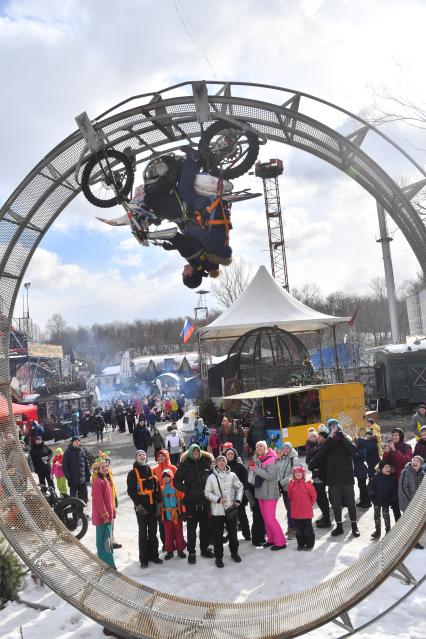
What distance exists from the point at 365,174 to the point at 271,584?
5.23 metres

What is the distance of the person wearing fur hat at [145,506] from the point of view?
847 centimetres

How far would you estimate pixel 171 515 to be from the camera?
863 centimetres

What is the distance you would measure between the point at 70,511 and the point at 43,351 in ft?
85.4

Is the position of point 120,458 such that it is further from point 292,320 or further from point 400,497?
point 400,497

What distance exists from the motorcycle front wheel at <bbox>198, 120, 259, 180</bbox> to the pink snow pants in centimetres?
508

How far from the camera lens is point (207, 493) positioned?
27.2 feet

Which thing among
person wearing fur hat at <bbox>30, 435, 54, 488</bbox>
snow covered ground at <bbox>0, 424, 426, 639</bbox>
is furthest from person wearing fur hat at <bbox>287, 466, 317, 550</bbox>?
person wearing fur hat at <bbox>30, 435, 54, 488</bbox>

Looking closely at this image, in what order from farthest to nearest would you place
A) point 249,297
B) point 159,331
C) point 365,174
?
point 159,331, point 249,297, point 365,174

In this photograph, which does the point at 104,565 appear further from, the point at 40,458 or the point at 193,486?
the point at 40,458

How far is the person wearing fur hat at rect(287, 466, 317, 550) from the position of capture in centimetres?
845

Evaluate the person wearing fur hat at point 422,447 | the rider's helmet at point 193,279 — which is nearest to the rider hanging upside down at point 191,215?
the rider's helmet at point 193,279

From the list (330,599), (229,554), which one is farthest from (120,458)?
(330,599)

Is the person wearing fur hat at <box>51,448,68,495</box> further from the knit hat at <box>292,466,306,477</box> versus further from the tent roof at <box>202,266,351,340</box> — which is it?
the tent roof at <box>202,266,351,340</box>

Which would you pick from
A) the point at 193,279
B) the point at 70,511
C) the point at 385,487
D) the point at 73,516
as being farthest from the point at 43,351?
the point at 193,279
